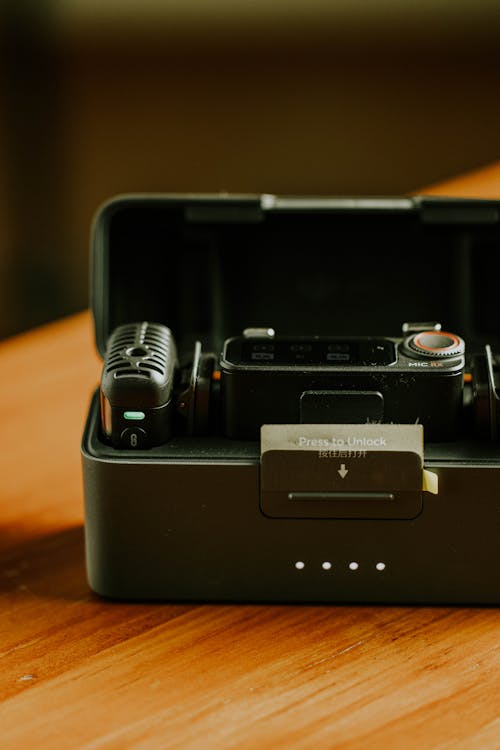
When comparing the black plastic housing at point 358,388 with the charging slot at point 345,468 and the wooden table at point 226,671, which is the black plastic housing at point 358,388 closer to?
the charging slot at point 345,468

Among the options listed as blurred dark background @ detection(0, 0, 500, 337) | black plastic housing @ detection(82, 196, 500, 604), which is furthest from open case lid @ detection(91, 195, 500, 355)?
blurred dark background @ detection(0, 0, 500, 337)

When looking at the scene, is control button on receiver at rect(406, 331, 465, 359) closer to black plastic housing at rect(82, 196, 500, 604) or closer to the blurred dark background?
black plastic housing at rect(82, 196, 500, 604)

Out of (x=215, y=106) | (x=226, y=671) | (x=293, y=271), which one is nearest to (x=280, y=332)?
(x=293, y=271)

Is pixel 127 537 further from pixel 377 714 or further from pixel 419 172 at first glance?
pixel 419 172

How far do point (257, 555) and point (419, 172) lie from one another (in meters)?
1.78

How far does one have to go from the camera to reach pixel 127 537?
2.16 feet

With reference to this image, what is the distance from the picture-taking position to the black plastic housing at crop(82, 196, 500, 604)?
647mm

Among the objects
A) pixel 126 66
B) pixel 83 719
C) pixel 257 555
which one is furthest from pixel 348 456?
pixel 126 66

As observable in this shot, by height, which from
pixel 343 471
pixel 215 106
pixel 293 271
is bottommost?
pixel 343 471

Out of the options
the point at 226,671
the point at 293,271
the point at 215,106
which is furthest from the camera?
the point at 215,106

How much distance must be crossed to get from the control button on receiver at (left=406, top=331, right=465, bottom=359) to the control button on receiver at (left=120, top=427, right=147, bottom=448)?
0.18 meters

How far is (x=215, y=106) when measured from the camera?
7.34 feet

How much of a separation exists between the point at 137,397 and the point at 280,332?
0.75 ft

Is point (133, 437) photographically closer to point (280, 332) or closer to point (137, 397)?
point (137, 397)
